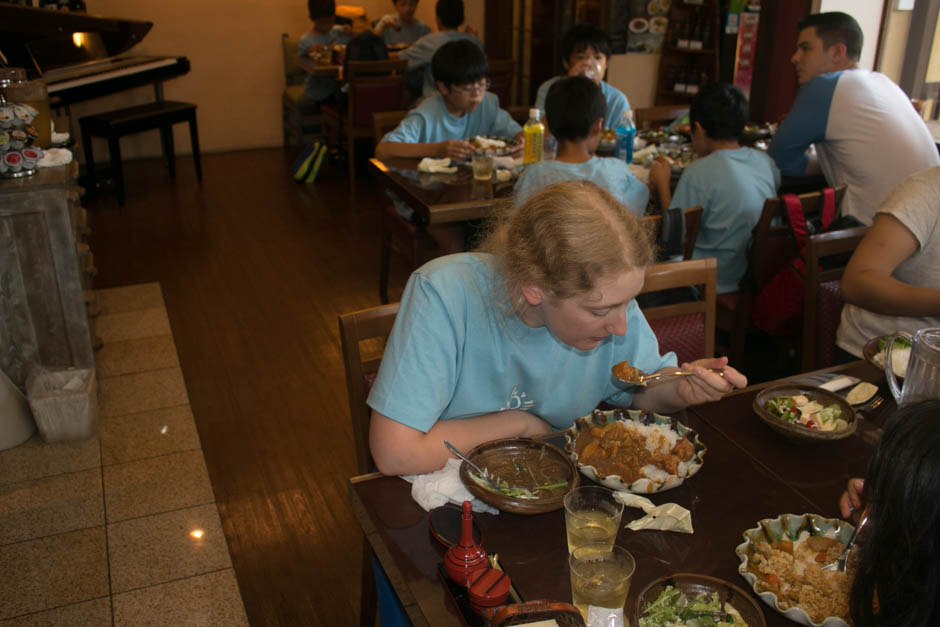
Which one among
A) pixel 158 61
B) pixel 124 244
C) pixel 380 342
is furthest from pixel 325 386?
pixel 158 61

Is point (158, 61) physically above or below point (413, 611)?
above

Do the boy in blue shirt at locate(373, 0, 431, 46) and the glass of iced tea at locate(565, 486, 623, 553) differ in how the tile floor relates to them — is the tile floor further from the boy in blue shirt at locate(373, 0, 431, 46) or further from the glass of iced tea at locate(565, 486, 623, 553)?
the boy in blue shirt at locate(373, 0, 431, 46)

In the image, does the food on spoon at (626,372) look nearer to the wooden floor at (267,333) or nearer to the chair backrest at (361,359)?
the chair backrest at (361,359)

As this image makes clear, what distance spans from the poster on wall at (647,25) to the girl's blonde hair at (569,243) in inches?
178

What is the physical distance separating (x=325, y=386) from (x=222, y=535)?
3.02 feet

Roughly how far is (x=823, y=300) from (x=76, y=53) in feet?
Result: 15.1

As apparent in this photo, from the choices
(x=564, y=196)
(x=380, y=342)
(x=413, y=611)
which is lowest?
(x=380, y=342)

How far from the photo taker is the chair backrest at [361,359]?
1.53 m

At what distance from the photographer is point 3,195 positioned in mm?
2533

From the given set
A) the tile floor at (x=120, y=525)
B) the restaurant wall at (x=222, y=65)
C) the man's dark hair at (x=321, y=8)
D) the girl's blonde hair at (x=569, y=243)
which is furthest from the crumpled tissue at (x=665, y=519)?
the restaurant wall at (x=222, y=65)

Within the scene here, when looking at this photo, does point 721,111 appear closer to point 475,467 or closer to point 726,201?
point 726,201

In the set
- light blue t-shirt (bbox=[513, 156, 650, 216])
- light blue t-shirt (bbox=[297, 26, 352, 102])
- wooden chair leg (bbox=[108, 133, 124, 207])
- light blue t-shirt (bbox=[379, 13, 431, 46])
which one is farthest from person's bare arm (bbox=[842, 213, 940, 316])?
light blue t-shirt (bbox=[379, 13, 431, 46])

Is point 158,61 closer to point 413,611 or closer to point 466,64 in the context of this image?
point 466,64

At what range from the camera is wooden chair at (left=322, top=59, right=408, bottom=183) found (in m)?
5.43
